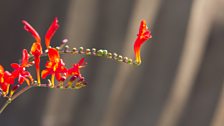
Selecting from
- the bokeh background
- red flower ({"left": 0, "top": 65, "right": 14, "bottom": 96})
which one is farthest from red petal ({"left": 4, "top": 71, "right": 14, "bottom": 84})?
the bokeh background

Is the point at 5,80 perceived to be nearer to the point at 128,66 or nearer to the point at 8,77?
the point at 8,77

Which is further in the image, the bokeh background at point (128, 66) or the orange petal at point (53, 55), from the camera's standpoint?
the bokeh background at point (128, 66)

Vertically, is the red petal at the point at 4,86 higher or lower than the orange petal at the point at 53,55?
lower

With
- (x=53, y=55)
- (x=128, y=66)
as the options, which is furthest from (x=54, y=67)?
(x=128, y=66)

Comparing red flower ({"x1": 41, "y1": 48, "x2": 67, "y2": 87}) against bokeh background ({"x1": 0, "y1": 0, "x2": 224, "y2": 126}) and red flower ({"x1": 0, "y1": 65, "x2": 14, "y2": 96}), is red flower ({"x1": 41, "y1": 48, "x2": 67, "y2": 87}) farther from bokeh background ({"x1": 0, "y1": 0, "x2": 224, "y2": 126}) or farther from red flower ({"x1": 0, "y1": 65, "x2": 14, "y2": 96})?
bokeh background ({"x1": 0, "y1": 0, "x2": 224, "y2": 126})

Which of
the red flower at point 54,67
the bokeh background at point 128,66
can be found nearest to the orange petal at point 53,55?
the red flower at point 54,67

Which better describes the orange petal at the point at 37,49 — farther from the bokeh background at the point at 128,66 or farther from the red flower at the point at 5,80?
the bokeh background at the point at 128,66
